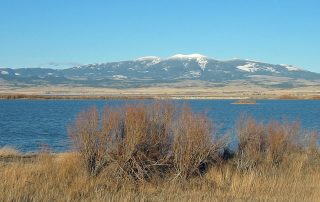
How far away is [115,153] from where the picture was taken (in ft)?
50.2

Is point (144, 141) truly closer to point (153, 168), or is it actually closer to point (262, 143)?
point (153, 168)

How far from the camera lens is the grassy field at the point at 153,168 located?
13.8 m

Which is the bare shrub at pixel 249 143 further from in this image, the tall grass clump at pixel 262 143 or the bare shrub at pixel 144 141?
the bare shrub at pixel 144 141

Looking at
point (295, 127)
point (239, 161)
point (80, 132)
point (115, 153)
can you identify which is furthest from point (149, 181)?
point (295, 127)

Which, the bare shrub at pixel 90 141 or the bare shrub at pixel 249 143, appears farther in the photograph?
the bare shrub at pixel 249 143

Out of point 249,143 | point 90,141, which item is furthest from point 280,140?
point 90,141

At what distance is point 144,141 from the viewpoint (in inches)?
605

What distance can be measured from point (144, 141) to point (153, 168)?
0.80 m

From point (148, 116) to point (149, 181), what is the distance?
1.94 metres

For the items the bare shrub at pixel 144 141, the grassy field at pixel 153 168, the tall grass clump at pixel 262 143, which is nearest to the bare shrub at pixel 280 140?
the tall grass clump at pixel 262 143

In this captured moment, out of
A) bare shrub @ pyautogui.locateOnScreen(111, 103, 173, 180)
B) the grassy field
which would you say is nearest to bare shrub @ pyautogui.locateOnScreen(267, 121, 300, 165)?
the grassy field

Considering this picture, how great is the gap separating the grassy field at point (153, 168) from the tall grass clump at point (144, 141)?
0.09ft

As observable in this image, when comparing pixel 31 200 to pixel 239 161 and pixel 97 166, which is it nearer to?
pixel 97 166

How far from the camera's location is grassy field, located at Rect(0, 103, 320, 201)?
45.4 ft
